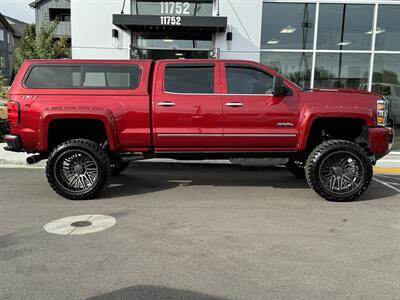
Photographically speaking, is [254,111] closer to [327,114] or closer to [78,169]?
[327,114]

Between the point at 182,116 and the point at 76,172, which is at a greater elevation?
the point at 182,116

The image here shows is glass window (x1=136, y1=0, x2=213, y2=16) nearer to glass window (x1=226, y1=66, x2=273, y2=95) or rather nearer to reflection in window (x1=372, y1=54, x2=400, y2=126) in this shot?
reflection in window (x1=372, y1=54, x2=400, y2=126)

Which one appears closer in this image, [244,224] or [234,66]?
[244,224]

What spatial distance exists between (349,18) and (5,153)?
10.2 metres

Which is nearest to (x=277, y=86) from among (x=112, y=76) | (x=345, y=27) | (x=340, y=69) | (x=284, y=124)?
(x=284, y=124)

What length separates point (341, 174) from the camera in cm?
600

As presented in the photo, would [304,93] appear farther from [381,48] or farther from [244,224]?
[381,48]

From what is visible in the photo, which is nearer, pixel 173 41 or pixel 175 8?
pixel 175 8

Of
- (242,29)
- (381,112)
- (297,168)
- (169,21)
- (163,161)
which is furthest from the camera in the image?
(242,29)

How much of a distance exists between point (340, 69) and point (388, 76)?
1418 mm

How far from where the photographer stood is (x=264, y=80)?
20.1 ft

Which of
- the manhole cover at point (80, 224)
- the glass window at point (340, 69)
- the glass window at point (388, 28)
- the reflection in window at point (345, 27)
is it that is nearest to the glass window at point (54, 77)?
the manhole cover at point (80, 224)

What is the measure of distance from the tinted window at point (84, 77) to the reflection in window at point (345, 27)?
291 inches

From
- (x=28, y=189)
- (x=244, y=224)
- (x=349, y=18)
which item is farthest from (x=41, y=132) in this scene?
(x=349, y=18)
